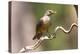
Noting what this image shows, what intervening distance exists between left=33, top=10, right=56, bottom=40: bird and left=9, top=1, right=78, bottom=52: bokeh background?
0.12 feet

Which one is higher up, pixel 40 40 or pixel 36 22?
pixel 36 22

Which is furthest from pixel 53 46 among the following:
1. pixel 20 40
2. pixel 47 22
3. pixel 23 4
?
pixel 23 4

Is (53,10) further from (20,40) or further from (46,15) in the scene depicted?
(20,40)

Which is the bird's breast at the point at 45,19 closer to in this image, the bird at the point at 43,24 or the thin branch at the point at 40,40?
the bird at the point at 43,24

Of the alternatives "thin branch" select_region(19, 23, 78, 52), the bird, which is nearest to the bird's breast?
the bird

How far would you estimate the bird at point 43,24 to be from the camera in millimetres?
1897

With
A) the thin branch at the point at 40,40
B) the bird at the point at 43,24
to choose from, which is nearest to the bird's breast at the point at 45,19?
the bird at the point at 43,24

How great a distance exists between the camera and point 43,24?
75.6 inches

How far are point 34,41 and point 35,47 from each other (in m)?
0.07

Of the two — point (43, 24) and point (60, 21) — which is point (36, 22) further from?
point (60, 21)

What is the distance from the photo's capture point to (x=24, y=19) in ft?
6.00

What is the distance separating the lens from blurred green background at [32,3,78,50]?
6.27ft

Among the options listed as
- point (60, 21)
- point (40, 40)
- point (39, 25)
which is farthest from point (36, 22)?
point (60, 21)

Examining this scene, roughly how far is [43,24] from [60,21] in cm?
23
